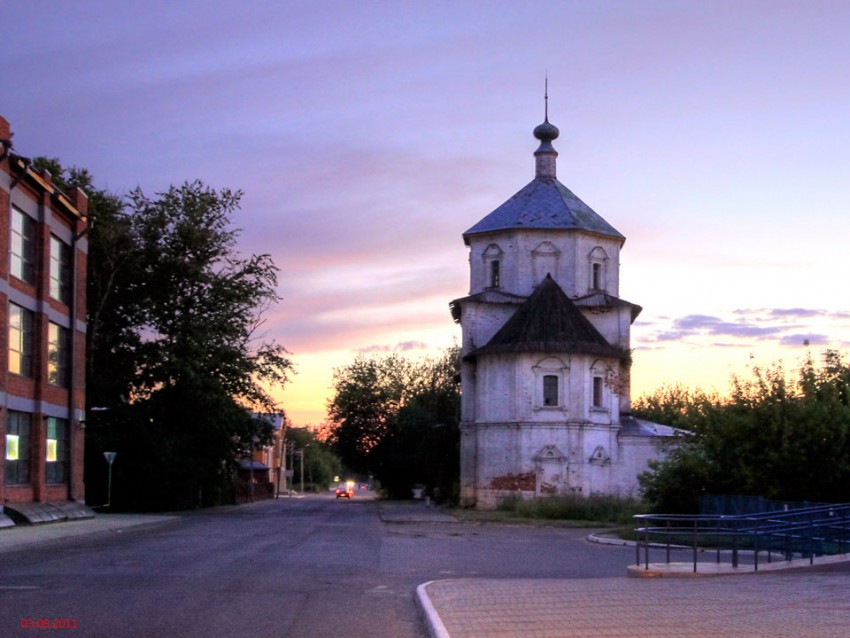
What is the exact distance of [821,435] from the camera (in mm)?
33594

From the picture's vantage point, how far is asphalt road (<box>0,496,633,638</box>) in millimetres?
12578

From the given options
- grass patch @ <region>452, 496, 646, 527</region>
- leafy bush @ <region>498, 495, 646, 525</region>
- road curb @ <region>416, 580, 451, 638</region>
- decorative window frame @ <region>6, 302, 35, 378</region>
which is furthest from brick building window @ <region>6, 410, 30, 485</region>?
road curb @ <region>416, 580, 451, 638</region>

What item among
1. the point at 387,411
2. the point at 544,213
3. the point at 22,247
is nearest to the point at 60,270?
the point at 22,247

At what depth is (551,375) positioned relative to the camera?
56.6m

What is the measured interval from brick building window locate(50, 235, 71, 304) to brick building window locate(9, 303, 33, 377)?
2402 mm

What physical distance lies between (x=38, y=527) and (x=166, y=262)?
2257 centimetres

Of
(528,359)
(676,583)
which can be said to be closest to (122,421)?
(528,359)

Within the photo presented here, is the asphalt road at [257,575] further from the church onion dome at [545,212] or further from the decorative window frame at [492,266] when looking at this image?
the church onion dome at [545,212]

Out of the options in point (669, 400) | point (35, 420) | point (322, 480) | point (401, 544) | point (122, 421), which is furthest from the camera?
point (322, 480)

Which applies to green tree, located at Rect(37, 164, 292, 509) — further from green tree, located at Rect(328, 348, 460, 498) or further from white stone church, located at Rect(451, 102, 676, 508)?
green tree, located at Rect(328, 348, 460, 498)

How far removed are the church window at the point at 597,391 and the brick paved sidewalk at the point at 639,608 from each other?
39556 mm

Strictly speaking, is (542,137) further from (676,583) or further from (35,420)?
(676,583)

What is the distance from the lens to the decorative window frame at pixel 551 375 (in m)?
56.2

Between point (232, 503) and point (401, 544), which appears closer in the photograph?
point (401, 544)
